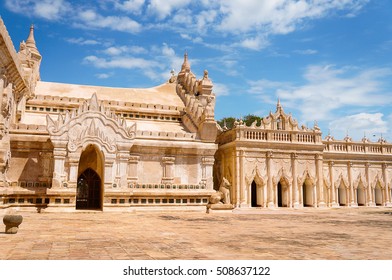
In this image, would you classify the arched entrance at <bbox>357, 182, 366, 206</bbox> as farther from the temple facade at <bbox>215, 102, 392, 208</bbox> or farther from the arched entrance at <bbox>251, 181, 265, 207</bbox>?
the arched entrance at <bbox>251, 181, 265, 207</bbox>

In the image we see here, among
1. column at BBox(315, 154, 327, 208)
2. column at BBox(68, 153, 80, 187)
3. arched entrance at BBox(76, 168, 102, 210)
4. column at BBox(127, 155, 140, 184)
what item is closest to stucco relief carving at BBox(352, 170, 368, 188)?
column at BBox(315, 154, 327, 208)

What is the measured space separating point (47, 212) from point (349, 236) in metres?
18.7

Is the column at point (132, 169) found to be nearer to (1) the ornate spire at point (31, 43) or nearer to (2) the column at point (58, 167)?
(2) the column at point (58, 167)

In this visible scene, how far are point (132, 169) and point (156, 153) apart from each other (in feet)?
7.63

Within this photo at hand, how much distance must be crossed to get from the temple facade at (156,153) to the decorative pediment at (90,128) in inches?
2.7

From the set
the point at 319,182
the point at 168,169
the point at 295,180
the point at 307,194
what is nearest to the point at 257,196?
the point at 295,180

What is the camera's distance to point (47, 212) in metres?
24.6

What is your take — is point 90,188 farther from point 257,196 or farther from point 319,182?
point 319,182

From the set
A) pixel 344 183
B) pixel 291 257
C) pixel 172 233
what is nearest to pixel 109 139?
pixel 172 233

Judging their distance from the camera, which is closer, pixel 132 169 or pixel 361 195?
pixel 132 169

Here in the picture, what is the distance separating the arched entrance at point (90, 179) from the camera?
2941 cm

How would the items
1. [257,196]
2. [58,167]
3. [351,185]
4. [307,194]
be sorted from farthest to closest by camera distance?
[351,185] < [307,194] < [257,196] < [58,167]

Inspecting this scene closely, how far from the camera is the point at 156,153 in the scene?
30.1m

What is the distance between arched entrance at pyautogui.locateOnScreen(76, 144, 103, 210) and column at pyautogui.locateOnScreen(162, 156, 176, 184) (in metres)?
4.91
